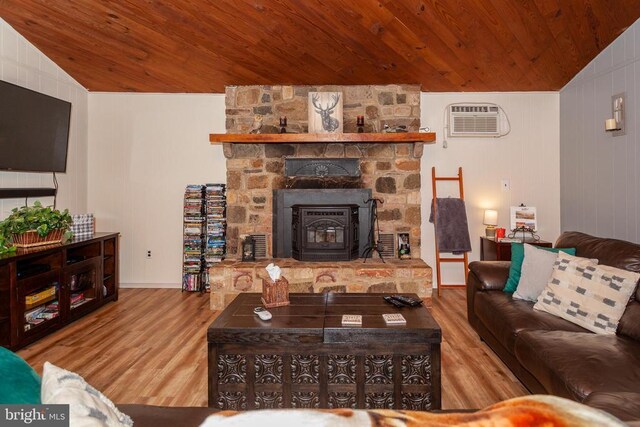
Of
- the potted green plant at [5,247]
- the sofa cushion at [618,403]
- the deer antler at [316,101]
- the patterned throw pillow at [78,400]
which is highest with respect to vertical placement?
the deer antler at [316,101]

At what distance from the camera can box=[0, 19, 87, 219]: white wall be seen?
3.64 m

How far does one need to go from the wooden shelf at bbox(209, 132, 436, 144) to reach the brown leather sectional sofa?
1584mm

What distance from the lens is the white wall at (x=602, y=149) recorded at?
3.42 meters

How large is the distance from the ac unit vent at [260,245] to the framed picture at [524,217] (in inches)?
116

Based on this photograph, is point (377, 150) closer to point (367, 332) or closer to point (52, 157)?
point (367, 332)

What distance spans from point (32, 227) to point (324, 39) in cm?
304

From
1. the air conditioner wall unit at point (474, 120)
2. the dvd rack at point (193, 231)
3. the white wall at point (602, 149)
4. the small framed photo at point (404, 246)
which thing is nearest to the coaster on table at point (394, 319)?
the small framed photo at point (404, 246)

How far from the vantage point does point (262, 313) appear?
86.0 inches

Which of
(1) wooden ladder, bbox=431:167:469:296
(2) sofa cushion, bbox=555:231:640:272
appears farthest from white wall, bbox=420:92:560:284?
(2) sofa cushion, bbox=555:231:640:272

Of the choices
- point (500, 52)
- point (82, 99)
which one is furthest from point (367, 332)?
point (82, 99)

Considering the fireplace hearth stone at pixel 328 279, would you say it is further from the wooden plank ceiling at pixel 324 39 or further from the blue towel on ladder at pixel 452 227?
the wooden plank ceiling at pixel 324 39

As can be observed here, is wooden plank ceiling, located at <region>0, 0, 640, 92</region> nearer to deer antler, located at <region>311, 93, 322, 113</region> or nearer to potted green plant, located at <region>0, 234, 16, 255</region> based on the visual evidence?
deer antler, located at <region>311, 93, 322, 113</region>

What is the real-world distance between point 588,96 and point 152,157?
16.5ft

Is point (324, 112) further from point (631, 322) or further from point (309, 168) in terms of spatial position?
point (631, 322)
